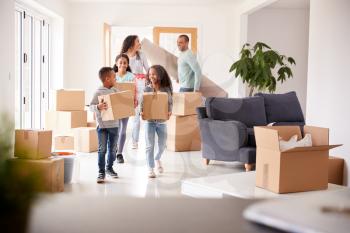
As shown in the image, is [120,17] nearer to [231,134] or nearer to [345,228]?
[231,134]

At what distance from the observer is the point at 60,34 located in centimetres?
898

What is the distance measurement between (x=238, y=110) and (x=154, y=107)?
127cm

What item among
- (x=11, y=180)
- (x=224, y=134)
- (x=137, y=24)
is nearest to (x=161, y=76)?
(x=224, y=134)

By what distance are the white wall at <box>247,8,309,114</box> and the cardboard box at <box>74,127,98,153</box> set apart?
517 cm

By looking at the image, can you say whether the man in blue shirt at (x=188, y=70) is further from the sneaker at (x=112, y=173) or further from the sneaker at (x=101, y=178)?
the sneaker at (x=101, y=178)

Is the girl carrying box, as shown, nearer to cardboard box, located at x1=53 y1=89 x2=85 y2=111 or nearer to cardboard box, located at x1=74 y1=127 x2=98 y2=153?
cardboard box, located at x1=74 y1=127 x2=98 y2=153

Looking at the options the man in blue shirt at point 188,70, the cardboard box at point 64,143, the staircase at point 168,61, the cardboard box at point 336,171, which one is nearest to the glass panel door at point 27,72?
the cardboard box at point 64,143

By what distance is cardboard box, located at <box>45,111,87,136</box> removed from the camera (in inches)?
274

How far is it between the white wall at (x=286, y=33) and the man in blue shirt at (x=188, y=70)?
397cm

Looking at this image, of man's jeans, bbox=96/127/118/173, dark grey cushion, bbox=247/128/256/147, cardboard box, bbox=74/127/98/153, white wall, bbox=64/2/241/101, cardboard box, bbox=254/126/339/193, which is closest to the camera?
cardboard box, bbox=254/126/339/193

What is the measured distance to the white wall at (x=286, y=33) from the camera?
10.4m

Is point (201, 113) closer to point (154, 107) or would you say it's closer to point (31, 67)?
point (154, 107)

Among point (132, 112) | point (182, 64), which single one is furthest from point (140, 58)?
point (132, 112)

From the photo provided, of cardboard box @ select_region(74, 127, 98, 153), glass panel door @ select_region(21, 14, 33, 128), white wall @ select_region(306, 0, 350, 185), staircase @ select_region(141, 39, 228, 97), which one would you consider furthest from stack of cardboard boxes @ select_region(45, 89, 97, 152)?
white wall @ select_region(306, 0, 350, 185)
